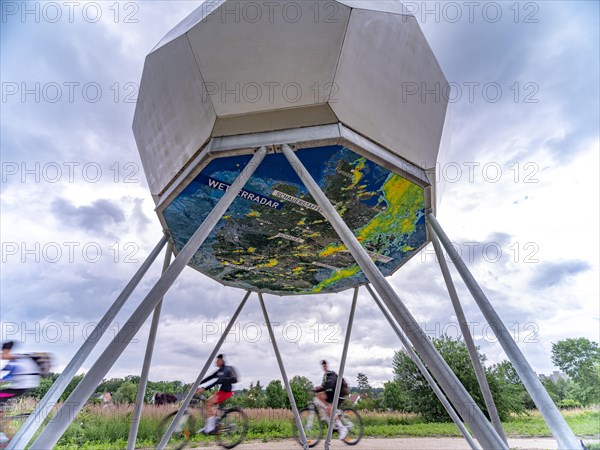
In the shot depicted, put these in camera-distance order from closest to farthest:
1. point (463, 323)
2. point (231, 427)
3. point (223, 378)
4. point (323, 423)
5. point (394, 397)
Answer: point (463, 323) → point (223, 378) → point (231, 427) → point (323, 423) → point (394, 397)

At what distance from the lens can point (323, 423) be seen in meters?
11.8

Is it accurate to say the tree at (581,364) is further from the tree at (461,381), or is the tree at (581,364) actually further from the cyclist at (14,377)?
the cyclist at (14,377)

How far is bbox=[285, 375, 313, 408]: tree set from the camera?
21.4m

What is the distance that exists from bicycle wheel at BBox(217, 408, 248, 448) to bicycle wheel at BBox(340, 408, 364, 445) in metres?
3.51

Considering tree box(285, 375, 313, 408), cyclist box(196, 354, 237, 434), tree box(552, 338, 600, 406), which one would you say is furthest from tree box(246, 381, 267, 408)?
tree box(552, 338, 600, 406)

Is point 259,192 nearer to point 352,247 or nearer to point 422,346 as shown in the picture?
point 352,247

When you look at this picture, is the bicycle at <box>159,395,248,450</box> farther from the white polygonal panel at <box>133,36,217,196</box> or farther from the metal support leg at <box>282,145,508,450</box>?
the metal support leg at <box>282,145,508,450</box>

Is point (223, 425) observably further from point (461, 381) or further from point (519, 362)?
point (461, 381)

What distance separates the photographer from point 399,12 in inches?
193

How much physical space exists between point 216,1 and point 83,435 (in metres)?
15.0

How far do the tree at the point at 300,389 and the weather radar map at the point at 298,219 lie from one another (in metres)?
14.7

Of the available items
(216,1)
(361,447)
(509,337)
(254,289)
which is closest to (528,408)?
(361,447)

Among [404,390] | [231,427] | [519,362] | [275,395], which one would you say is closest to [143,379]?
[231,427]

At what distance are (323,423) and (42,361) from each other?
862cm
